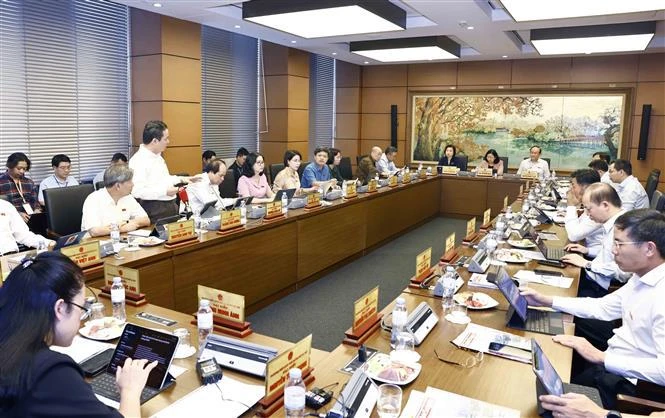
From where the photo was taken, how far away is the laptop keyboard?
4.76ft

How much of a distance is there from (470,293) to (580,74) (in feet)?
26.7

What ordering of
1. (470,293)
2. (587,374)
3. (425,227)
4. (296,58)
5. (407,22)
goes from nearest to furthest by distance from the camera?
(587,374), (470,293), (407,22), (425,227), (296,58)

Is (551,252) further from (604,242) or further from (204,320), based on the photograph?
(204,320)

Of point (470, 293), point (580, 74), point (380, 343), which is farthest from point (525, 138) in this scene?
point (380, 343)

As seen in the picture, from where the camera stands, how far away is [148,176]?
3.95 metres

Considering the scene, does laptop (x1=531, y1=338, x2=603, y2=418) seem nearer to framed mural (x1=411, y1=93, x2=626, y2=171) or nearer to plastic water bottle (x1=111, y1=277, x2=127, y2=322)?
plastic water bottle (x1=111, y1=277, x2=127, y2=322)

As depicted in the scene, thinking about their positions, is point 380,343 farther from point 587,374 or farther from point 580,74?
point 580,74

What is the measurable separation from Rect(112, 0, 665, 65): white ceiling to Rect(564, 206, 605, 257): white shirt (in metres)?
2.62

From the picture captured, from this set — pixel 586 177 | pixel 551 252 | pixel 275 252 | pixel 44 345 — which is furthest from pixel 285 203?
pixel 44 345

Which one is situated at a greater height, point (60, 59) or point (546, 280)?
point (60, 59)

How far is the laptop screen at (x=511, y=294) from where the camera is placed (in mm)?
1946

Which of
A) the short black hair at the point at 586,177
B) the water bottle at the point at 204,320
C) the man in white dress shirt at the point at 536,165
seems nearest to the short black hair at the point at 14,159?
the water bottle at the point at 204,320

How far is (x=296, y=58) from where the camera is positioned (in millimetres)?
8383

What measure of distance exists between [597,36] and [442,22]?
Answer: 6.34 ft
